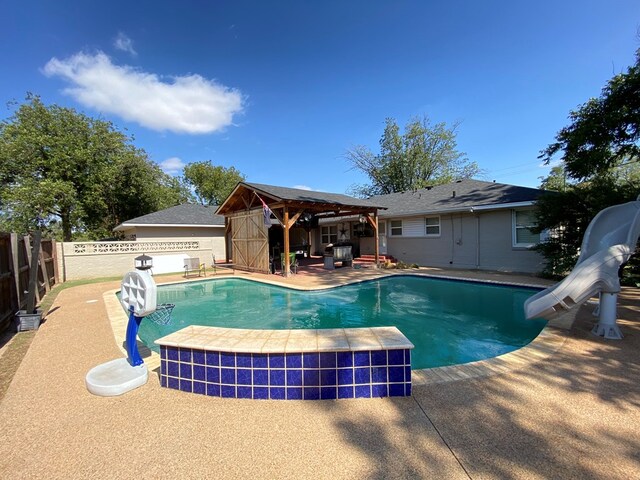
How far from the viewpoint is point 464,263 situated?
12.8 m

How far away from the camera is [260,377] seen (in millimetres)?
2852

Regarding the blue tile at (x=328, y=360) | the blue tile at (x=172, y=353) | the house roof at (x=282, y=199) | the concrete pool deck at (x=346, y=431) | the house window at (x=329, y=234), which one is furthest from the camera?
the house window at (x=329, y=234)

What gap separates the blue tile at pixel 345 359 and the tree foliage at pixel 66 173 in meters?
22.5

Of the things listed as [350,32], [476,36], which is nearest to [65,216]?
[350,32]

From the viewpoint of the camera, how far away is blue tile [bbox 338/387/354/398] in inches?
112

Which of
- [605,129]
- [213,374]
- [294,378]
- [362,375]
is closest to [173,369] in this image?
[213,374]

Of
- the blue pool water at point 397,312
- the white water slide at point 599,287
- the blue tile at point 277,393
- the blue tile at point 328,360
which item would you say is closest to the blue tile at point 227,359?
the blue tile at point 277,393

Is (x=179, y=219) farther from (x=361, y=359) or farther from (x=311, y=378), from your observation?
(x=361, y=359)

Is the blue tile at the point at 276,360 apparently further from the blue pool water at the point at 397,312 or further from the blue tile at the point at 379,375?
the blue pool water at the point at 397,312

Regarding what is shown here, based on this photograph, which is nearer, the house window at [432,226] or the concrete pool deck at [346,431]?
the concrete pool deck at [346,431]

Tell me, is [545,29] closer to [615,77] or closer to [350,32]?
[615,77]

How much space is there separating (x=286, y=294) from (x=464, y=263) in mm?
8408

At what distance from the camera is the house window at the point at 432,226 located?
13.6 metres

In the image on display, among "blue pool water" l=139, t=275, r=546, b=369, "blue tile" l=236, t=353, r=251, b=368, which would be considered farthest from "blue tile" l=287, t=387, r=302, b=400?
"blue pool water" l=139, t=275, r=546, b=369
